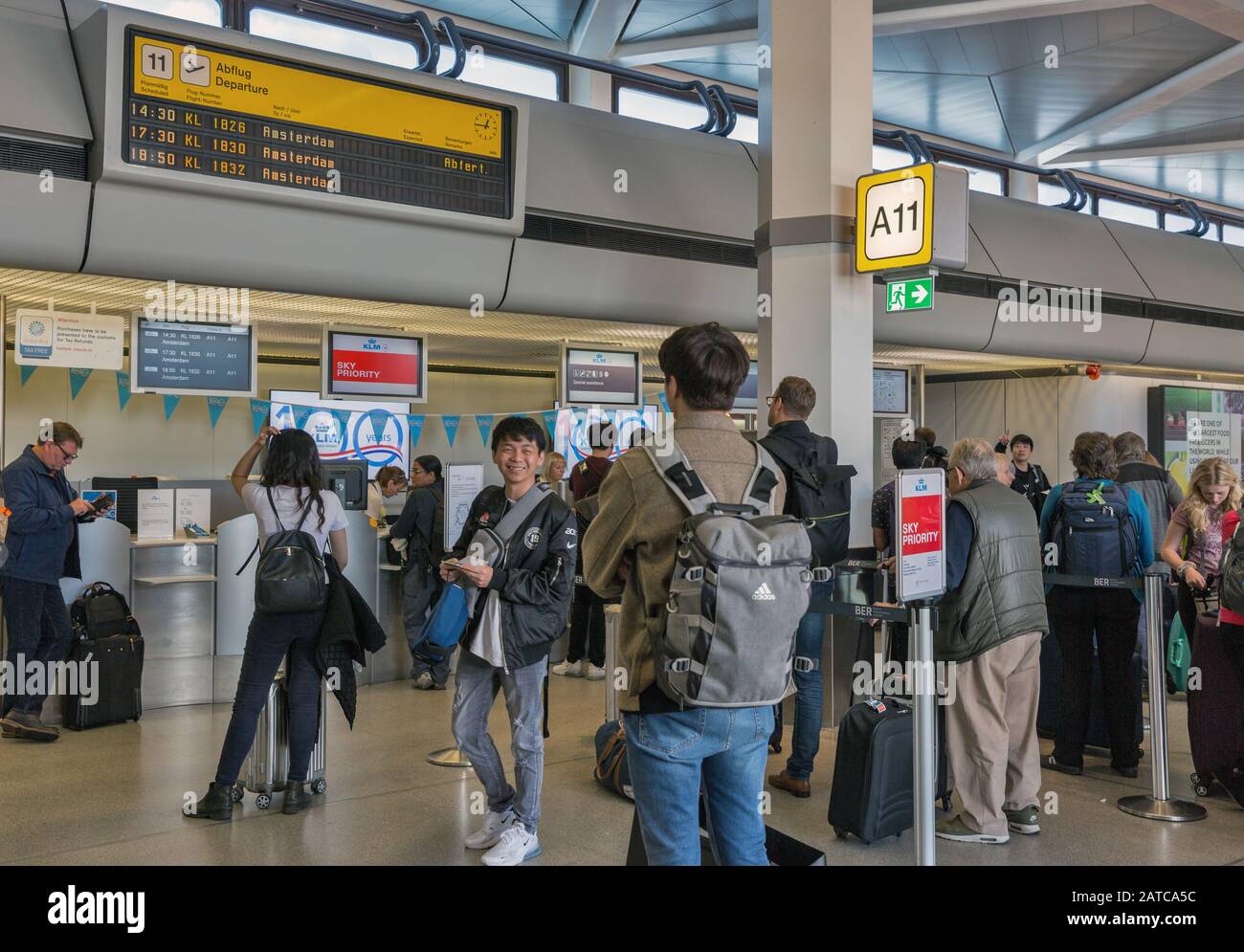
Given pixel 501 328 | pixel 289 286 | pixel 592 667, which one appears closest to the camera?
pixel 289 286

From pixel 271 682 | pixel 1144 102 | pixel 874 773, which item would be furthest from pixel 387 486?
pixel 1144 102

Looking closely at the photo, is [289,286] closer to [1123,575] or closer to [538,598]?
[538,598]

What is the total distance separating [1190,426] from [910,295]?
8.94 m

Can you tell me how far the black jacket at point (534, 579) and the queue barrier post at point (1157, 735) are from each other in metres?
2.43

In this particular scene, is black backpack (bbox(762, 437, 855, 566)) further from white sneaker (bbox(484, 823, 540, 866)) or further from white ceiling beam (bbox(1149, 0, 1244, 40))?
white ceiling beam (bbox(1149, 0, 1244, 40))

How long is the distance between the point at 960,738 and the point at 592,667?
3.52 metres

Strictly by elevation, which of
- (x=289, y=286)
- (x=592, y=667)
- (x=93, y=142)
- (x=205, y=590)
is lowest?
(x=592, y=667)

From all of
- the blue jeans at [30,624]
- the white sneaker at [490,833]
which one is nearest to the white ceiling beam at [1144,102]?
the white sneaker at [490,833]

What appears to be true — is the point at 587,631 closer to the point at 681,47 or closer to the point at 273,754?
the point at 273,754

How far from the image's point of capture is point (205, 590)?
6.58 m

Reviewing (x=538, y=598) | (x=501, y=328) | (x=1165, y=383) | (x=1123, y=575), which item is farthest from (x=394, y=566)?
(x=1165, y=383)

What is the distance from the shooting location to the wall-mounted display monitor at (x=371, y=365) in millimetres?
7277

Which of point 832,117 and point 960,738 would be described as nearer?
point 960,738

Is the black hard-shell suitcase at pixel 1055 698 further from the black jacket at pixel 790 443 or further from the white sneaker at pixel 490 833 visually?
the white sneaker at pixel 490 833
